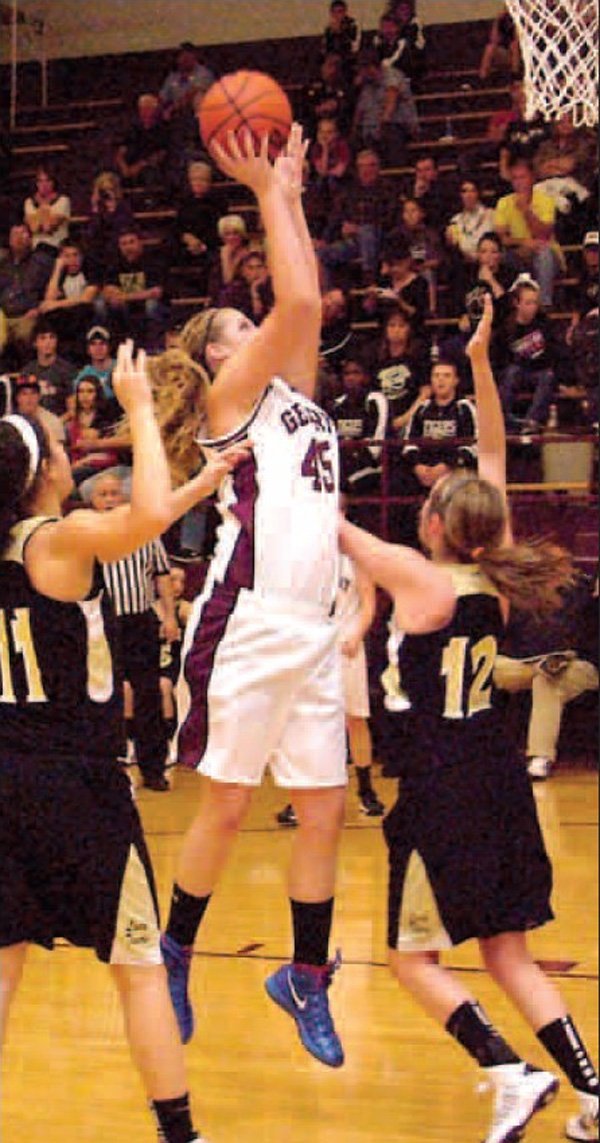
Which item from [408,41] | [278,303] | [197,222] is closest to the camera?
[278,303]

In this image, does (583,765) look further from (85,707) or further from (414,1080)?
(85,707)

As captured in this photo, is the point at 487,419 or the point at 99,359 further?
the point at 99,359

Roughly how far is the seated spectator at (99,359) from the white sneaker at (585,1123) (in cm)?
246

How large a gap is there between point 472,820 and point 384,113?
2735mm

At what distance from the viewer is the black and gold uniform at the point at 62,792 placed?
260 centimetres

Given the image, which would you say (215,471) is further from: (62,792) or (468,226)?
(468,226)

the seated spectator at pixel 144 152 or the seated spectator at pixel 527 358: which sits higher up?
the seated spectator at pixel 144 152

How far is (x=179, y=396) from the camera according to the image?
3254 millimetres

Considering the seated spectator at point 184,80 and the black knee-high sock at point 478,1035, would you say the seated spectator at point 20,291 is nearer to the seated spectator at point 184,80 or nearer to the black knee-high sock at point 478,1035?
the seated spectator at point 184,80

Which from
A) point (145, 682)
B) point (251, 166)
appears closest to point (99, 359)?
point (145, 682)

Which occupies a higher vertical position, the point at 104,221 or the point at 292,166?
the point at 292,166

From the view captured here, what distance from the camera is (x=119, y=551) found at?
8.23 feet

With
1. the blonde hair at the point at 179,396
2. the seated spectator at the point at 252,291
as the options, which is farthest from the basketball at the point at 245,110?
the seated spectator at the point at 252,291

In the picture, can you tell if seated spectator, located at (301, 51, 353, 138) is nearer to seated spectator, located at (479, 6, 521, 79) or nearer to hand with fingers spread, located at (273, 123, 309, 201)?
seated spectator, located at (479, 6, 521, 79)
